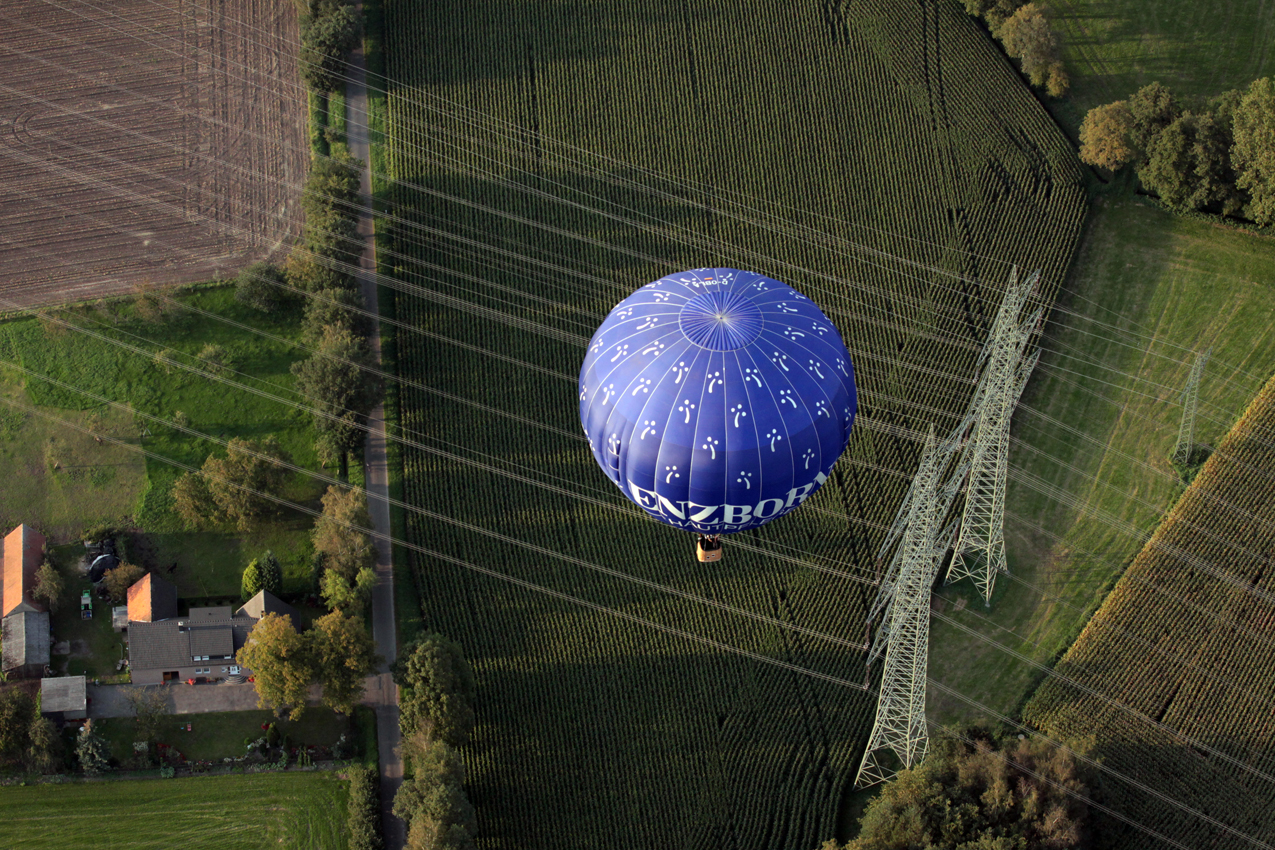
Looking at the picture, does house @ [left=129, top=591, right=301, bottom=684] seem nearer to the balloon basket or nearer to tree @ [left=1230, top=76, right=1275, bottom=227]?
the balloon basket

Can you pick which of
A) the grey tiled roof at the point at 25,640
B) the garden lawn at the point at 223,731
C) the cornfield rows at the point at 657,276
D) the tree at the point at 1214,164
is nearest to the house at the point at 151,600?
the grey tiled roof at the point at 25,640

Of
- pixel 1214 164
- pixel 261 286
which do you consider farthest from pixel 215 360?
pixel 1214 164

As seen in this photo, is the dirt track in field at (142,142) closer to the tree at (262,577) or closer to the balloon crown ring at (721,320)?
the tree at (262,577)

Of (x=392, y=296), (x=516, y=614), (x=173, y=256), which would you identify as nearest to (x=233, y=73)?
(x=173, y=256)

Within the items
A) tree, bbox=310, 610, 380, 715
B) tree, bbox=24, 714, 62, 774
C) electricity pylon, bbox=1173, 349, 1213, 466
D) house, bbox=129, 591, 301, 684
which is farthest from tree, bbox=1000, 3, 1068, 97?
tree, bbox=24, 714, 62, 774

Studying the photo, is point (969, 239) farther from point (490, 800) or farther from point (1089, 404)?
point (490, 800)
